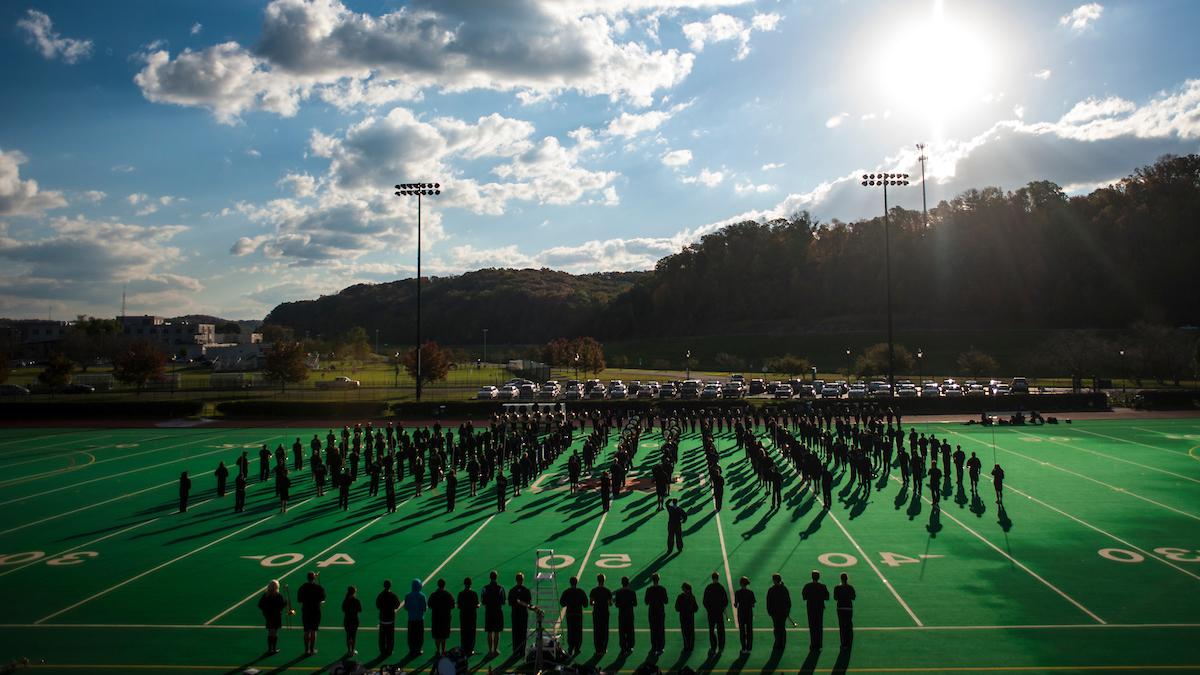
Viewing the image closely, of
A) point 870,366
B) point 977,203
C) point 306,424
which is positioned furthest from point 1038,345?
point 306,424

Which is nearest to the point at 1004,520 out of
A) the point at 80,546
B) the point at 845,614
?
the point at 845,614

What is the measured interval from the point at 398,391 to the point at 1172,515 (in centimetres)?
4627

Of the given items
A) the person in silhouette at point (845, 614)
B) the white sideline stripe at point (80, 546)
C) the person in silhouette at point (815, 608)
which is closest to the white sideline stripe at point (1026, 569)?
the person in silhouette at point (845, 614)

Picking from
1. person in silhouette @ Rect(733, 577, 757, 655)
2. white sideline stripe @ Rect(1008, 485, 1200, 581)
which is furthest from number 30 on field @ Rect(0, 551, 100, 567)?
white sideline stripe @ Rect(1008, 485, 1200, 581)

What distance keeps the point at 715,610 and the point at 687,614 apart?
0.41 m

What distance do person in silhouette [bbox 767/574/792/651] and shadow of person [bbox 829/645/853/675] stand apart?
2.56ft

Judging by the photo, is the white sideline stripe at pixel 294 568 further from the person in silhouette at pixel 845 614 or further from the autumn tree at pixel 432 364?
the autumn tree at pixel 432 364

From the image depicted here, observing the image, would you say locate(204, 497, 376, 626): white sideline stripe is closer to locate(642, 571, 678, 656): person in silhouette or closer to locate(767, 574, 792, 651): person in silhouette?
locate(642, 571, 678, 656): person in silhouette

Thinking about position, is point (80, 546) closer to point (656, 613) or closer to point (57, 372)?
point (656, 613)

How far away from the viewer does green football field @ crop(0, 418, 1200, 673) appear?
10.6 meters

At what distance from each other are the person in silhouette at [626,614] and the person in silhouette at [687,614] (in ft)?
2.20

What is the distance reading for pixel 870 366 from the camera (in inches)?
2574

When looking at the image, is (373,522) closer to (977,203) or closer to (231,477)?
(231,477)

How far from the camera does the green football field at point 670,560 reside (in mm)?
10570
